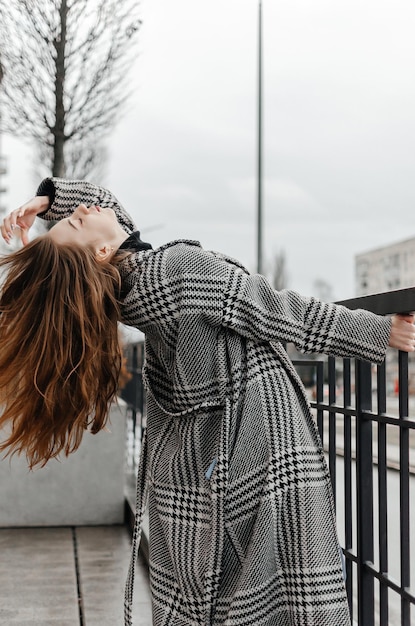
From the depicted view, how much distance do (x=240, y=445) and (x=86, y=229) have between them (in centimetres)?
70

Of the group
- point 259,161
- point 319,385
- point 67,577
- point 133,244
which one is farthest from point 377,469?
point 259,161

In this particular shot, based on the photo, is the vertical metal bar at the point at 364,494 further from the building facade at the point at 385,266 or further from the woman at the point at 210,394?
the building facade at the point at 385,266

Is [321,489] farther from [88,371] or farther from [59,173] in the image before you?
[59,173]

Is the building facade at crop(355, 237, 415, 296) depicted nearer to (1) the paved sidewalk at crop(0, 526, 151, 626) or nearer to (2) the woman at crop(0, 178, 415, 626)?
(1) the paved sidewalk at crop(0, 526, 151, 626)

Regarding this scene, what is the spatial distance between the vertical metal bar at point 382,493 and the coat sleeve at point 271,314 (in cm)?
21

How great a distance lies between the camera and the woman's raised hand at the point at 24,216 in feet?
8.02

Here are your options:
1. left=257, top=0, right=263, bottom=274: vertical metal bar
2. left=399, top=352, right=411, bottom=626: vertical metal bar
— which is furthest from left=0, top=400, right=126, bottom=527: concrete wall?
left=257, top=0, right=263, bottom=274: vertical metal bar

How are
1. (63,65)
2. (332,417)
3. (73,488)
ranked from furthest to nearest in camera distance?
(73,488), (63,65), (332,417)

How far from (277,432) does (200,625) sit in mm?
511

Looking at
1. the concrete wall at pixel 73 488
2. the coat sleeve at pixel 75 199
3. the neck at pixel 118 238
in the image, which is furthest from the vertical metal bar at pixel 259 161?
the neck at pixel 118 238

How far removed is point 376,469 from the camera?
7.66ft

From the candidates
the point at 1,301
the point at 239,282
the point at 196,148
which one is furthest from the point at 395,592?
the point at 196,148

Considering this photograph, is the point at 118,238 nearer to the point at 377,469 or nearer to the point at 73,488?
the point at 377,469

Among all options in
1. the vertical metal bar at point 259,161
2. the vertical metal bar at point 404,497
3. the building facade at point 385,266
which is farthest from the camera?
the building facade at point 385,266
